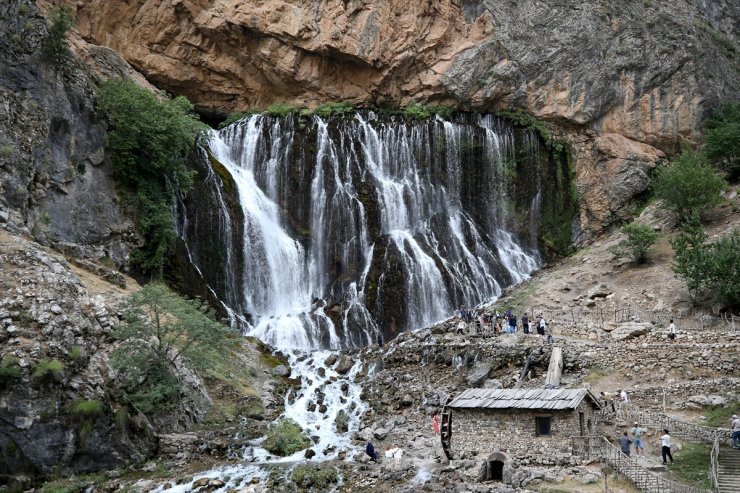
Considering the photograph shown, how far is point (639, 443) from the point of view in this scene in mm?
24594

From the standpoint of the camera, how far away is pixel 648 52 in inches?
2218

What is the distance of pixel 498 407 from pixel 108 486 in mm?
12714

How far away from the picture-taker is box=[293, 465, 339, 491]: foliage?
77.4 ft

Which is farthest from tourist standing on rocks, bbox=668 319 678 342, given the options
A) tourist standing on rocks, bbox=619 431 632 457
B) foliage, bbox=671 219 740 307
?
tourist standing on rocks, bbox=619 431 632 457

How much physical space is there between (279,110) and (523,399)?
34.9 metres

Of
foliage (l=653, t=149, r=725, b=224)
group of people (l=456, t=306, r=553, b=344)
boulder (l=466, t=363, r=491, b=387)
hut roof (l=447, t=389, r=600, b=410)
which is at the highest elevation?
foliage (l=653, t=149, r=725, b=224)

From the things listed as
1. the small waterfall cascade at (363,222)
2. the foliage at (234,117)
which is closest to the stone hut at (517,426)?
the small waterfall cascade at (363,222)

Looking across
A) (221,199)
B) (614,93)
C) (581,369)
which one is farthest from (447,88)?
(581,369)

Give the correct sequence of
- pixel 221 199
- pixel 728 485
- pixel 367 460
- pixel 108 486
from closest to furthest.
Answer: pixel 728 485 < pixel 108 486 < pixel 367 460 < pixel 221 199

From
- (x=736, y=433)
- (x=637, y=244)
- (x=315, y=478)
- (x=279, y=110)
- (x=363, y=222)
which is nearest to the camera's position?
(x=736, y=433)

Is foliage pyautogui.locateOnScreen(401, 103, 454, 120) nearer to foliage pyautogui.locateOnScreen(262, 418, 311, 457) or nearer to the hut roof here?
foliage pyautogui.locateOnScreen(262, 418, 311, 457)

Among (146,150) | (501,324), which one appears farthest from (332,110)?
(501,324)

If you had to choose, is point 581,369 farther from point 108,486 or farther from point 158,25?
point 158,25

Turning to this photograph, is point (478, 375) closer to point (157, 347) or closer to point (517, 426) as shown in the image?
point (517, 426)
